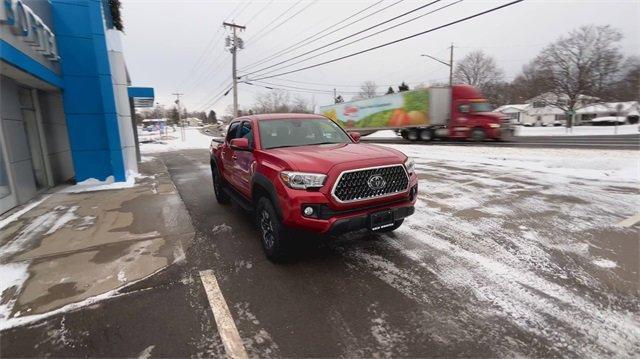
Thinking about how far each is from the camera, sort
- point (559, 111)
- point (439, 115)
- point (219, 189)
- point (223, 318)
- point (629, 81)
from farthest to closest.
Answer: point (559, 111) → point (629, 81) → point (439, 115) → point (219, 189) → point (223, 318)

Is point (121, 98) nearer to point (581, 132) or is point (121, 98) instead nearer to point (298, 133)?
point (298, 133)

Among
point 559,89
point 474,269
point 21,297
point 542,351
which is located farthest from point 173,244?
point 559,89

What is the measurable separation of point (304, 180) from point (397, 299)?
1.54 meters

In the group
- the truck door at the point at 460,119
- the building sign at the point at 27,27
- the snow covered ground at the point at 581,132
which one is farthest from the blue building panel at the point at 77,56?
the snow covered ground at the point at 581,132

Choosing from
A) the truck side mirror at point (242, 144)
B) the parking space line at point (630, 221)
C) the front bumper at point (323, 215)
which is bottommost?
the parking space line at point (630, 221)

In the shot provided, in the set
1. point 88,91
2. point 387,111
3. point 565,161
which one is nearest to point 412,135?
point 387,111

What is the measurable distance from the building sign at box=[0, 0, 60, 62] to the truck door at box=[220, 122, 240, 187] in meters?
4.53

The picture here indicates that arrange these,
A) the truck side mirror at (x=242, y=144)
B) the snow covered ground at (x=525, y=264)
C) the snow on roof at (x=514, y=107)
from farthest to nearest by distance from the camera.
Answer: the snow on roof at (x=514, y=107) < the truck side mirror at (x=242, y=144) < the snow covered ground at (x=525, y=264)

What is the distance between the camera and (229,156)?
6.18 m

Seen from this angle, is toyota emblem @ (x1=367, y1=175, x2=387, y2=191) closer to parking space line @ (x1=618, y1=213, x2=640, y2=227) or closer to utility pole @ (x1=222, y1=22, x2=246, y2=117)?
parking space line @ (x1=618, y1=213, x2=640, y2=227)

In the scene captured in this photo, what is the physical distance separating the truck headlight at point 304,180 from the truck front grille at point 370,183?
185mm

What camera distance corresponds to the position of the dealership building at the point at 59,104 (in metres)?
7.36

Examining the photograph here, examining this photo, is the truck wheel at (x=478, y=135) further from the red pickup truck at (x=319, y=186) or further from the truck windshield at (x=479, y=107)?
the red pickup truck at (x=319, y=186)

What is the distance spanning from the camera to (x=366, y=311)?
10.4 feet
